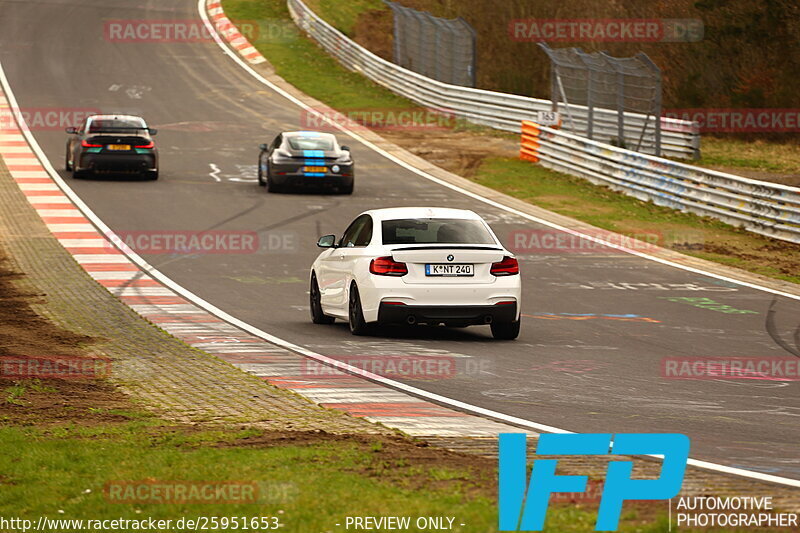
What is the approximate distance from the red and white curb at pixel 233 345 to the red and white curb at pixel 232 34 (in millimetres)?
22301

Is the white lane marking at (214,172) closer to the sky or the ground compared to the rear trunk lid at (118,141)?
closer to the ground

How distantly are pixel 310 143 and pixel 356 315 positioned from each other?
15901 millimetres

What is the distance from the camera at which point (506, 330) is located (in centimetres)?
1460

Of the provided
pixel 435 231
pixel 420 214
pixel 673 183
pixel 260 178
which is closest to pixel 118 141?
pixel 260 178

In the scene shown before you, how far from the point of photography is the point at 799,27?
40125 millimetres

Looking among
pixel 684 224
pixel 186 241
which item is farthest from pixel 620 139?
pixel 186 241

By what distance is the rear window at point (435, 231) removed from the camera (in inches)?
572

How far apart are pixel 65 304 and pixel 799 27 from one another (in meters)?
29.8

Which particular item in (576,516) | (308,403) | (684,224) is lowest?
(684,224)

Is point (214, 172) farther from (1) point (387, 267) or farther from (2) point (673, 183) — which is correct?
(1) point (387, 267)

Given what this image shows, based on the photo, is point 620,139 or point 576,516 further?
point 620,139

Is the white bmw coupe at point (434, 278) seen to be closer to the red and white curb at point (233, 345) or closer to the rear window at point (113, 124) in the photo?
the red and white curb at point (233, 345)

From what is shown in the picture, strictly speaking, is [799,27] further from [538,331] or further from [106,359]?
[106,359]

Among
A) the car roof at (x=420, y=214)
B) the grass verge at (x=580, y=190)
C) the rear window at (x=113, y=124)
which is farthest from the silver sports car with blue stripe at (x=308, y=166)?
the car roof at (x=420, y=214)
